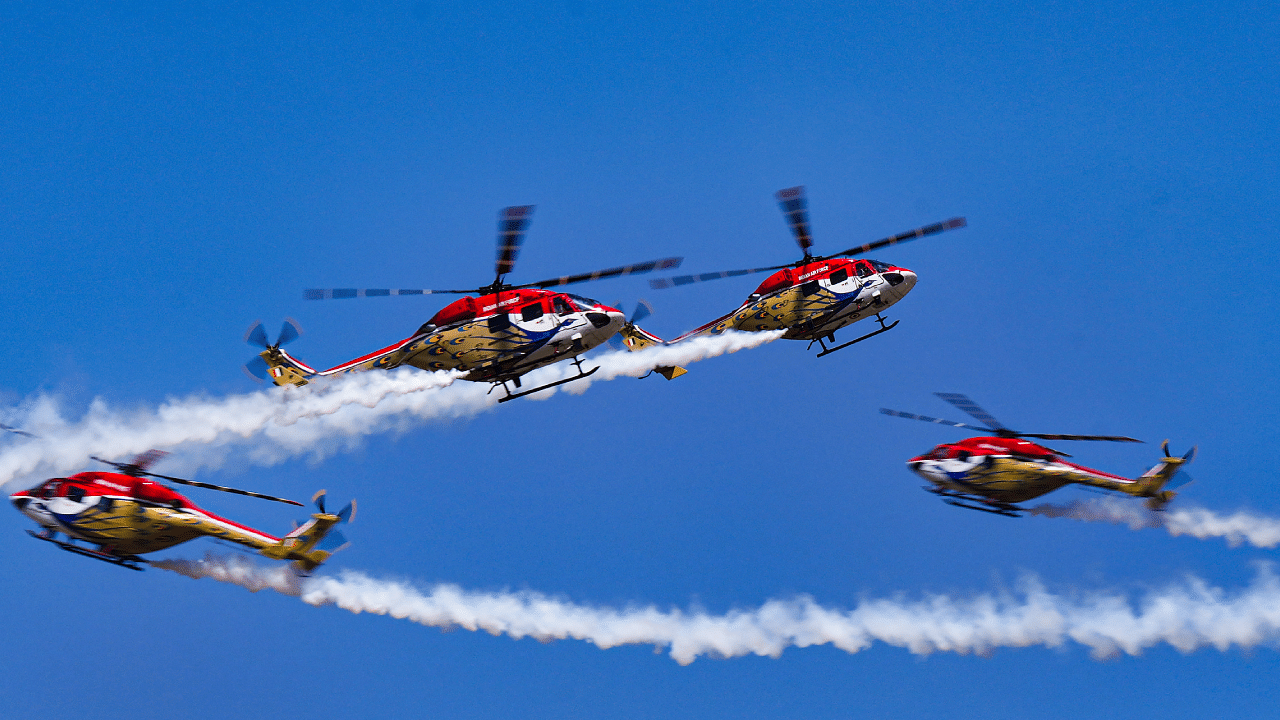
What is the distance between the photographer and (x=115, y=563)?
38.1 m

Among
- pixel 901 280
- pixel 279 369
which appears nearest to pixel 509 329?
pixel 279 369

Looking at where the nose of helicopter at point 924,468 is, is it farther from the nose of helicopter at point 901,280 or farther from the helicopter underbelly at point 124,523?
the helicopter underbelly at point 124,523

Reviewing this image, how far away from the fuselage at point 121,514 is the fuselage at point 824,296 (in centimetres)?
2106

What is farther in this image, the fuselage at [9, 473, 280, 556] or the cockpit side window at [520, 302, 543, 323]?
the cockpit side window at [520, 302, 543, 323]

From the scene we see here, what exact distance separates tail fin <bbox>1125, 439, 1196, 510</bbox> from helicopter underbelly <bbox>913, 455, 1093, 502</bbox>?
2479 millimetres

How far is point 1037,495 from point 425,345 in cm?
2182

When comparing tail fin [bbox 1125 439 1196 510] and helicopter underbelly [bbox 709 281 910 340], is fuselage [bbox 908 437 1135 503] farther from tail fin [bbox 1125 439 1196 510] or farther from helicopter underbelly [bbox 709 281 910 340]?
helicopter underbelly [bbox 709 281 910 340]

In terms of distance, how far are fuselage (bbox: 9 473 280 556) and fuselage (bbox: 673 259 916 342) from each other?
21.1 m

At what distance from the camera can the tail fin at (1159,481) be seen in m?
44.3

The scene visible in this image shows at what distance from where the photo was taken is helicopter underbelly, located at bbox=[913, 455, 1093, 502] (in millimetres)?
42531

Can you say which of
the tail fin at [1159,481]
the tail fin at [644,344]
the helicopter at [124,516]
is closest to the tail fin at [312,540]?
the helicopter at [124,516]

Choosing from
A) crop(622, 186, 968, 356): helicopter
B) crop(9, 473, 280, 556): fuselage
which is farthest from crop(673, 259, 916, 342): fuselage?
crop(9, 473, 280, 556): fuselage

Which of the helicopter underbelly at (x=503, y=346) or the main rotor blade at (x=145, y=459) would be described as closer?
the main rotor blade at (x=145, y=459)

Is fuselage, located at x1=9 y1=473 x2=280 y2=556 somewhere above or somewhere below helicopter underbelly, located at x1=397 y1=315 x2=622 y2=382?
below
